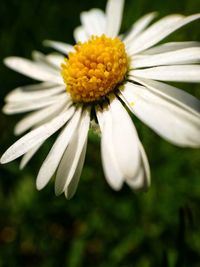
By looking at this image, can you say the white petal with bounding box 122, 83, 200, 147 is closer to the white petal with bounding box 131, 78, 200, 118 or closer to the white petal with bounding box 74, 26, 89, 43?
the white petal with bounding box 131, 78, 200, 118

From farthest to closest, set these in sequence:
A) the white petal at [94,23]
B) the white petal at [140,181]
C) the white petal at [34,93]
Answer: the white petal at [94,23], the white petal at [34,93], the white petal at [140,181]

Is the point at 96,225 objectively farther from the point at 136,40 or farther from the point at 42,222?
the point at 136,40

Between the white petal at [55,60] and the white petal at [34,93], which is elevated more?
the white petal at [55,60]

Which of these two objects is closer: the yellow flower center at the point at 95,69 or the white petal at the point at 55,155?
the white petal at the point at 55,155

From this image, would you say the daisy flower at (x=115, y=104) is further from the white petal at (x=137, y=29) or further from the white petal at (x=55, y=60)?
the white petal at (x=55, y=60)

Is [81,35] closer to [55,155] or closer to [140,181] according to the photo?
[55,155]

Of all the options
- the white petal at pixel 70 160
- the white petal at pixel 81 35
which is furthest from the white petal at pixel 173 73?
the white petal at pixel 81 35

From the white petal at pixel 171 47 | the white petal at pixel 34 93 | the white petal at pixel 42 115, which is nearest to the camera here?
the white petal at pixel 171 47

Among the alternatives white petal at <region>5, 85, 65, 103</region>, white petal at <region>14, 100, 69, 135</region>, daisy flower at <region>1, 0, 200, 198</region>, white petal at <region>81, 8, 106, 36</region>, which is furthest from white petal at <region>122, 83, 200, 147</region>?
white petal at <region>81, 8, 106, 36</region>
